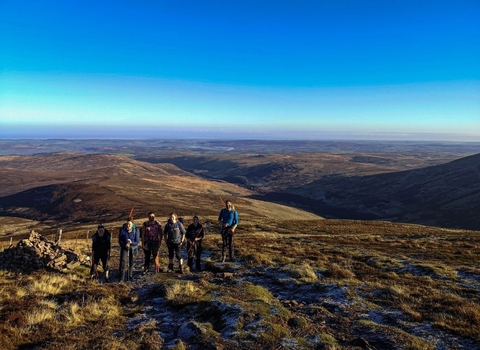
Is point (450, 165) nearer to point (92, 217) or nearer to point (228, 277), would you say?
point (92, 217)

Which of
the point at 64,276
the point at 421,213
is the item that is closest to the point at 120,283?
the point at 64,276

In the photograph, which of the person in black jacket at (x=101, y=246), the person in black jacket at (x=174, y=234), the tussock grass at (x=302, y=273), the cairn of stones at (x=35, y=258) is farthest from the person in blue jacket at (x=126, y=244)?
the tussock grass at (x=302, y=273)

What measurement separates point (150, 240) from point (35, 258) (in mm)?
5383

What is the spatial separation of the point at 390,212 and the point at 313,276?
10473 centimetres

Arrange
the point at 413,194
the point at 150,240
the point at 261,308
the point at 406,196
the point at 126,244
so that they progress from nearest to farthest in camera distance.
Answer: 1. the point at 261,308
2. the point at 126,244
3. the point at 150,240
4. the point at 413,194
5. the point at 406,196

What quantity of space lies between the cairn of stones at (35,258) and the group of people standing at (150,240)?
185cm

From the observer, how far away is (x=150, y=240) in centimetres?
1355

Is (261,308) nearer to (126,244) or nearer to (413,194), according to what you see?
(126,244)

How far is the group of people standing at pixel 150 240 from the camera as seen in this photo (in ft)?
41.1

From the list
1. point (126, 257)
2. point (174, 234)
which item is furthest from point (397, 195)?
point (126, 257)

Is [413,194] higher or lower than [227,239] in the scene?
lower

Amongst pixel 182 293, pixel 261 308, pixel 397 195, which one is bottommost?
pixel 397 195

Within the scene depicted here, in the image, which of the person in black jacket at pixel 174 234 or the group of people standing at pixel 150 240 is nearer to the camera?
the group of people standing at pixel 150 240

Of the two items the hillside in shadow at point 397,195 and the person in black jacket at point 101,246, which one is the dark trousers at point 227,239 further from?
the hillside in shadow at point 397,195
